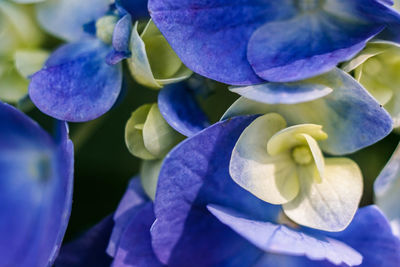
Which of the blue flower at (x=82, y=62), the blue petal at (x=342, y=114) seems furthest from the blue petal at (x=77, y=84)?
the blue petal at (x=342, y=114)

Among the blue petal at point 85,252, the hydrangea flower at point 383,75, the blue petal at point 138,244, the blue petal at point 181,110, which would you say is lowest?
the blue petal at point 85,252

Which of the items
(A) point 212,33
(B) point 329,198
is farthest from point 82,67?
(B) point 329,198

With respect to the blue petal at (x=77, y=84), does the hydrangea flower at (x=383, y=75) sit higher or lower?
higher

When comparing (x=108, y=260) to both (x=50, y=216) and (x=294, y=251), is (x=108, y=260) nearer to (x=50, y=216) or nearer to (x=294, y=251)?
(x=50, y=216)

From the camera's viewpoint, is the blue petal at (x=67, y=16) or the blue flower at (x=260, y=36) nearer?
the blue flower at (x=260, y=36)

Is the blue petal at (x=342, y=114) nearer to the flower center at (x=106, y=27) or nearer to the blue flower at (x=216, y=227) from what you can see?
the blue flower at (x=216, y=227)

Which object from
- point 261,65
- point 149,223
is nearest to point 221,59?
point 261,65
